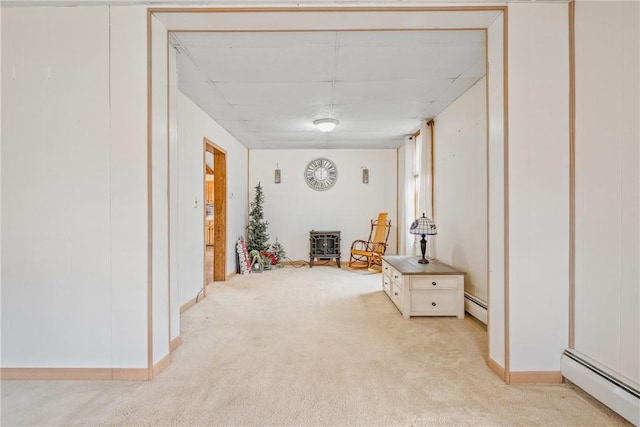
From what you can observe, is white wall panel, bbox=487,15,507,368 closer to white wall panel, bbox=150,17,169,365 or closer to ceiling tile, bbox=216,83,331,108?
ceiling tile, bbox=216,83,331,108

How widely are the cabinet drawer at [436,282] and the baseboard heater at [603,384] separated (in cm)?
135

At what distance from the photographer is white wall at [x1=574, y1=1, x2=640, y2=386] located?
1689mm

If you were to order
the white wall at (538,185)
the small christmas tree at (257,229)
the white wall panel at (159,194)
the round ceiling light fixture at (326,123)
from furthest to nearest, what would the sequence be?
the small christmas tree at (257,229) < the round ceiling light fixture at (326,123) < the white wall panel at (159,194) < the white wall at (538,185)

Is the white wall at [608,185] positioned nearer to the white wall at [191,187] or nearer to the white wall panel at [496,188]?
the white wall panel at [496,188]

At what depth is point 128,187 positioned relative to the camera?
214cm

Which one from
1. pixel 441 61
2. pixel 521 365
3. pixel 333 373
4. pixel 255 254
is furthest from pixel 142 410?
pixel 255 254

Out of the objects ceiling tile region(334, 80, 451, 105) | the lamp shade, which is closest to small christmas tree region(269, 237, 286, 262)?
the lamp shade

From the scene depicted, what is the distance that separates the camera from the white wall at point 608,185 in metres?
1.69

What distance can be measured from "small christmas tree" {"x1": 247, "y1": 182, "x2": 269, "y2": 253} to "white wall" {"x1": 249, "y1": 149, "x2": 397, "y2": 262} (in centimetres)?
31

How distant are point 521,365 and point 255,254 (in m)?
4.78

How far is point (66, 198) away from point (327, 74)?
93.7 inches

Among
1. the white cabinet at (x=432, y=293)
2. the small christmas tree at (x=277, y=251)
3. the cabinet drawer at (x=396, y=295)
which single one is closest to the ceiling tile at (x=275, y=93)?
the white cabinet at (x=432, y=293)

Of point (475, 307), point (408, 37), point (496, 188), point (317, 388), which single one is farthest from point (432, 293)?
point (408, 37)

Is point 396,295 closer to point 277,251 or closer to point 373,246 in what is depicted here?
point 373,246
